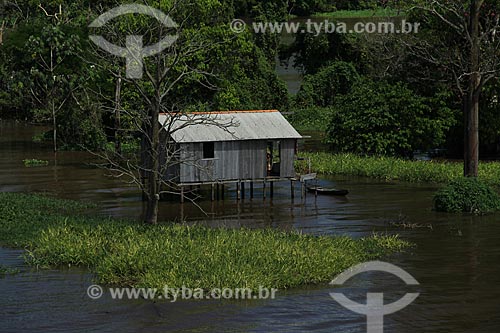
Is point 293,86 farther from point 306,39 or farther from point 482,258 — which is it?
point 482,258

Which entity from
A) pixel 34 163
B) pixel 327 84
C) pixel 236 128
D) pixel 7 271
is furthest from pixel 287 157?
pixel 327 84

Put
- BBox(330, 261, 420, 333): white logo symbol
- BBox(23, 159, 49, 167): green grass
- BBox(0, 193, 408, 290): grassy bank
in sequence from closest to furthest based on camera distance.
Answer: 1. BBox(330, 261, 420, 333): white logo symbol
2. BBox(0, 193, 408, 290): grassy bank
3. BBox(23, 159, 49, 167): green grass

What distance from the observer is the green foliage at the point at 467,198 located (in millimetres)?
34938

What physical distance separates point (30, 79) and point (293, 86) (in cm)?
3379

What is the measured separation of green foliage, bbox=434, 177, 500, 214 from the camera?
34938mm

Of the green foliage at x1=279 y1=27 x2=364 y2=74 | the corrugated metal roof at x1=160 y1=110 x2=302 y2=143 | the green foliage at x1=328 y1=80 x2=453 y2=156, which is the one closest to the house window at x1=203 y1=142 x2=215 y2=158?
the corrugated metal roof at x1=160 y1=110 x2=302 y2=143

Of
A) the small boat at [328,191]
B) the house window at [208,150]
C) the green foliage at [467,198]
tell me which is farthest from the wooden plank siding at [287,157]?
the green foliage at [467,198]

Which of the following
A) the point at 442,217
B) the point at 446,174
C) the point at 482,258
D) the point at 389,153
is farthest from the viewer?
the point at 389,153

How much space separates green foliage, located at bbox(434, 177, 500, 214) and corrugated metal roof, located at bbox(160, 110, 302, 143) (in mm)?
6566

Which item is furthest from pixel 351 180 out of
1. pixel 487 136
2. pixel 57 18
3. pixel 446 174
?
pixel 57 18

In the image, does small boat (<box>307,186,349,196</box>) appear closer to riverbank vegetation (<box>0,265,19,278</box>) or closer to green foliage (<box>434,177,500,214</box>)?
green foliage (<box>434,177,500,214</box>)

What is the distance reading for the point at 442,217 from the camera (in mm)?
34406

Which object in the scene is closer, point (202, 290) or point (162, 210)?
point (202, 290)

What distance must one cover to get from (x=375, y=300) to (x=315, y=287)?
1.77 meters
